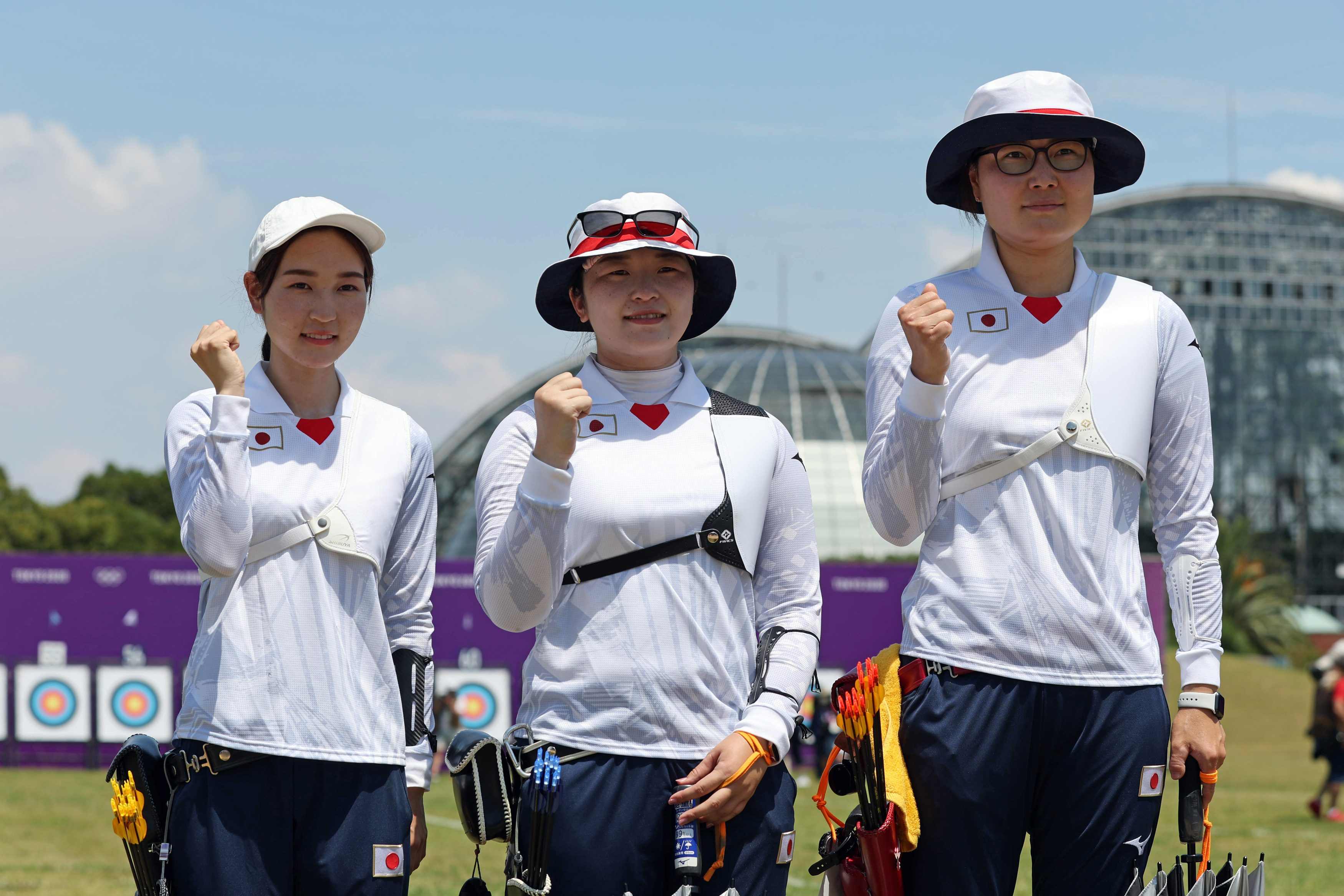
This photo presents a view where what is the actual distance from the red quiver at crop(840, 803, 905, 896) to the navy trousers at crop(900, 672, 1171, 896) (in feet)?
0.17

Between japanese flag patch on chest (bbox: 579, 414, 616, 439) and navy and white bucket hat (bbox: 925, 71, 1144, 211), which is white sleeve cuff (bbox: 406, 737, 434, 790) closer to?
japanese flag patch on chest (bbox: 579, 414, 616, 439)

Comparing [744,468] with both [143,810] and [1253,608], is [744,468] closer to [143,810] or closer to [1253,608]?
[143,810]

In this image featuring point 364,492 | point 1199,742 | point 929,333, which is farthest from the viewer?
point 364,492

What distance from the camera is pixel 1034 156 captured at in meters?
3.53

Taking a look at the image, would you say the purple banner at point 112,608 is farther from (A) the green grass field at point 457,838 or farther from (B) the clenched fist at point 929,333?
(B) the clenched fist at point 929,333

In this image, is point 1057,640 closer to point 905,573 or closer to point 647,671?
point 647,671

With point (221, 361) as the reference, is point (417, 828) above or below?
below

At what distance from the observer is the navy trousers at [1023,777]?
3320 mm

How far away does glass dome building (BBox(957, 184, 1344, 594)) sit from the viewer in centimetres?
7294

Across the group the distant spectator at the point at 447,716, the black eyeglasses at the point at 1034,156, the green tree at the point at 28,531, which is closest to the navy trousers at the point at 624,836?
the black eyeglasses at the point at 1034,156

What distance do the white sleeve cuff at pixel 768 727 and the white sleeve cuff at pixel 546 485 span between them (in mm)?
634

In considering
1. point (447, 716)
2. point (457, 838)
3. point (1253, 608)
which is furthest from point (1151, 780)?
point (1253, 608)

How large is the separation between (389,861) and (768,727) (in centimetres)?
99

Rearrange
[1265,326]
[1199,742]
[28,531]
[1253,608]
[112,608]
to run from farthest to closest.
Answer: [1265,326] < [28,531] < [1253,608] < [112,608] < [1199,742]
